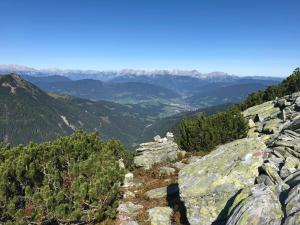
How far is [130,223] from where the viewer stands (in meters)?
21.7

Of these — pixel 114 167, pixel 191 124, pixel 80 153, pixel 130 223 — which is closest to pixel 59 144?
pixel 80 153

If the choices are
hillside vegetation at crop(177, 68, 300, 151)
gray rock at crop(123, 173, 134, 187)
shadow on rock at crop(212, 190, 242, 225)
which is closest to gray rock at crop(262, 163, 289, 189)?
shadow on rock at crop(212, 190, 242, 225)

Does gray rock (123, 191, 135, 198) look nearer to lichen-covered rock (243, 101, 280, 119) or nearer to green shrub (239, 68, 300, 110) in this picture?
lichen-covered rock (243, 101, 280, 119)

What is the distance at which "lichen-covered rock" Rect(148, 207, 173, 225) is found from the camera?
21.6 m

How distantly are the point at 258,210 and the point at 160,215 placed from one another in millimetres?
8707

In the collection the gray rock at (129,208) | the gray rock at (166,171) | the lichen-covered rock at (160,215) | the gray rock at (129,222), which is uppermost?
the lichen-covered rock at (160,215)

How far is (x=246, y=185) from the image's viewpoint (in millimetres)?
19734

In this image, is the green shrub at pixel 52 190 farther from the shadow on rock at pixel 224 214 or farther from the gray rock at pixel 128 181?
the gray rock at pixel 128 181

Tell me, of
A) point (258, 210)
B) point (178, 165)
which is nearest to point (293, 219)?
point (258, 210)

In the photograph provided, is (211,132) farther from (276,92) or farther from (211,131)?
(276,92)

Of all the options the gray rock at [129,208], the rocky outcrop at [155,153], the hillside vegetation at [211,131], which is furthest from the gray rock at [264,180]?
the hillside vegetation at [211,131]

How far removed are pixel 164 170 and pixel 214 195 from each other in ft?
50.4

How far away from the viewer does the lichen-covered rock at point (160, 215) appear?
21562 millimetres

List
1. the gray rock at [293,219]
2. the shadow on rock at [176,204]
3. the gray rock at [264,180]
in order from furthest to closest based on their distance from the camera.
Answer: the shadow on rock at [176,204] → the gray rock at [264,180] → the gray rock at [293,219]
